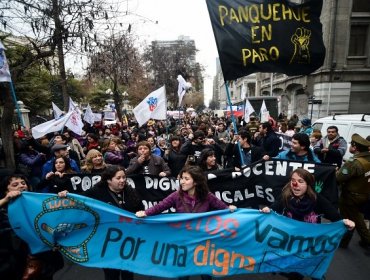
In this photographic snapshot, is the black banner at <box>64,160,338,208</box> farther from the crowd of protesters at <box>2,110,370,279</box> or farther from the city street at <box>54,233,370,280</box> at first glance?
the city street at <box>54,233,370,280</box>

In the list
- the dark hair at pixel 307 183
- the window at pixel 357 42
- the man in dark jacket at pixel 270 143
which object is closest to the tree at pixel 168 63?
the window at pixel 357 42

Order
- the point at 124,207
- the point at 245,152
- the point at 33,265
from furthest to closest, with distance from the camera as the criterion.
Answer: the point at 245,152
the point at 124,207
the point at 33,265

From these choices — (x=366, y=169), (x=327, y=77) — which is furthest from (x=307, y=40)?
(x=327, y=77)

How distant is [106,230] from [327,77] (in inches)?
877

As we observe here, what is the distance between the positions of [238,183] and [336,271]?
1.74m

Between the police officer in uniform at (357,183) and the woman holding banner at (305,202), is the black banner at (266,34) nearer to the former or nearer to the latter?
the police officer in uniform at (357,183)

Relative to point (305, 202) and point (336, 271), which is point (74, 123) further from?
point (336, 271)

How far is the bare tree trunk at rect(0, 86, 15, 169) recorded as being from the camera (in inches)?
224

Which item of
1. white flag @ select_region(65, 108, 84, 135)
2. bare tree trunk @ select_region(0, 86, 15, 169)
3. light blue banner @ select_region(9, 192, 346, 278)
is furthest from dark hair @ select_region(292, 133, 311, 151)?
white flag @ select_region(65, 108, 84, 135)

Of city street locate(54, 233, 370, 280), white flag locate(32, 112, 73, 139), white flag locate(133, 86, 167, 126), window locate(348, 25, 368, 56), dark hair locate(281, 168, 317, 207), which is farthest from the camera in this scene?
window locate(348, 25, 368, 56)

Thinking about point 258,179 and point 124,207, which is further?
point 258,179

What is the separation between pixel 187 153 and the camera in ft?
19.4

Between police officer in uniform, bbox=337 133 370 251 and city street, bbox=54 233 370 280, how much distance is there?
325 mm

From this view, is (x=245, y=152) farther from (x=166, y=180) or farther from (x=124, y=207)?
(x=124, y=207)
